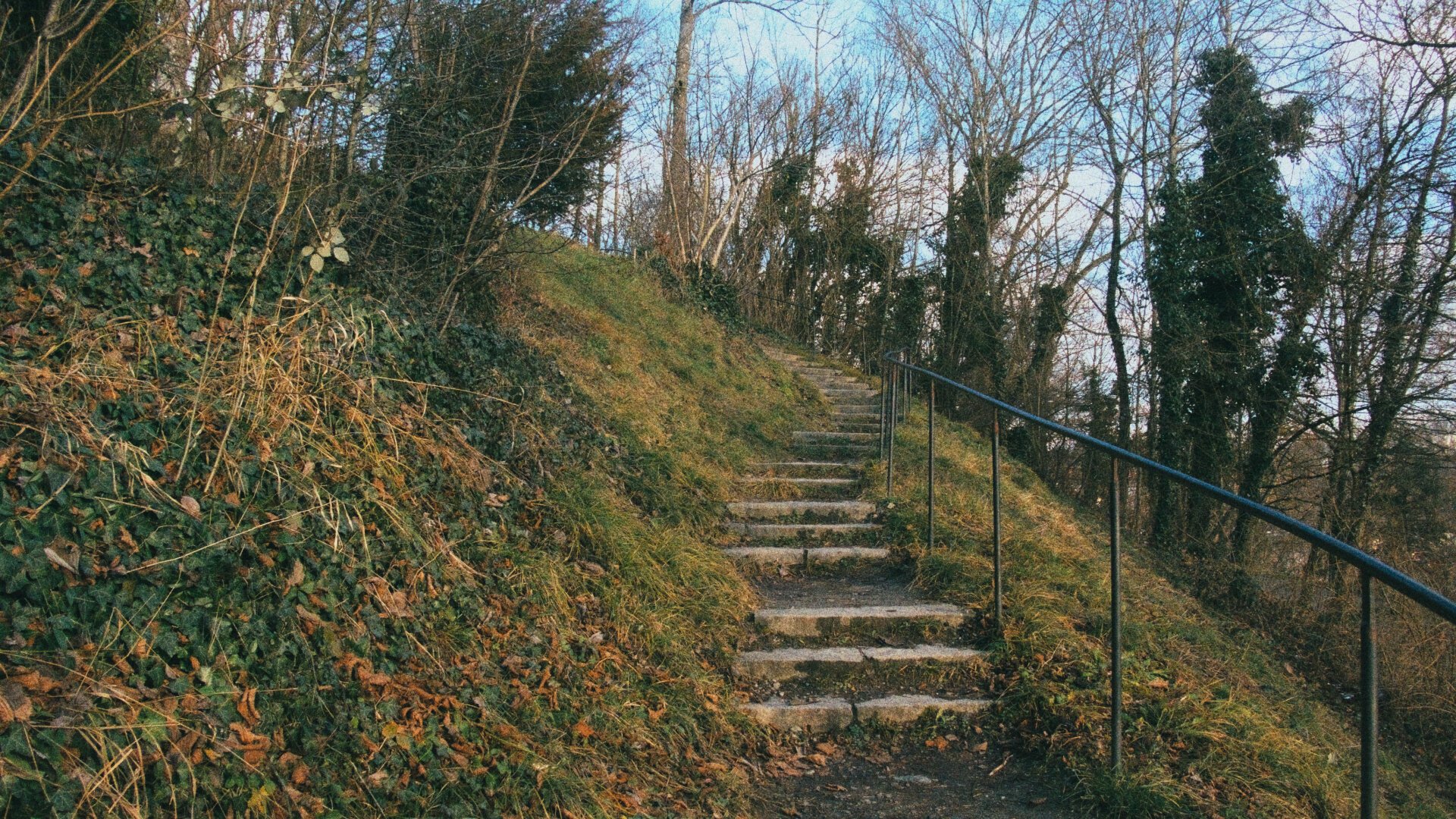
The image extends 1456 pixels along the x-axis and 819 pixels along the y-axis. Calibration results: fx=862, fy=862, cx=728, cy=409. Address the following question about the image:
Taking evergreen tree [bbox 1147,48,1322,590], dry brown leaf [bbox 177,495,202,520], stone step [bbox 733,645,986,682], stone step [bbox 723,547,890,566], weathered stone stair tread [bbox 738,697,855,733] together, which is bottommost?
weathered stone stair tread [bbox 738,697,855,733]

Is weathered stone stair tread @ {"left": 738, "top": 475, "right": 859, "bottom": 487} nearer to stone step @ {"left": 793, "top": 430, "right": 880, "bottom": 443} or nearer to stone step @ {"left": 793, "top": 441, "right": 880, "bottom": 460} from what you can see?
stone step @ {"left": 793, "top": 441, "right": 880, "bottom": 460}

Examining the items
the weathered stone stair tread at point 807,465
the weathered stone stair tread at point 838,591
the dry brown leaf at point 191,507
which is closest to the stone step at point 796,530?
the weathered stone stair tread at point 838,591

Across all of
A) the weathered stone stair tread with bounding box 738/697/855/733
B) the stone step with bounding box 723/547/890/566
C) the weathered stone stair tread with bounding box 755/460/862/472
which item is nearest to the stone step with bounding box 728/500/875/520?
the stone step with bounding box 723/547/890/566

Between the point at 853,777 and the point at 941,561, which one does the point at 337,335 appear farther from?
the point at 941,561

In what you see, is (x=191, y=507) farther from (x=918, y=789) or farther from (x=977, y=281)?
(x=977, y=281)

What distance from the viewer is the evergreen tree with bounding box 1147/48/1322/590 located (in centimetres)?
1305

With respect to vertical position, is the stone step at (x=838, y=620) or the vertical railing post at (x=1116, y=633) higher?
the vertical railing post at (x=1116, y=633)

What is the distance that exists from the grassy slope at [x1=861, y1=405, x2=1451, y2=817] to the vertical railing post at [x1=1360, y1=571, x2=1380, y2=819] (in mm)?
900

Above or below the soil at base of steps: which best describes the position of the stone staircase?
above

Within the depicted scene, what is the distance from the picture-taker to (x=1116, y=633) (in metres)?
3.33

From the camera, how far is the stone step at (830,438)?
9195mm

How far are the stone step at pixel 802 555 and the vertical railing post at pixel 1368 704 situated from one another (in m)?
3.61

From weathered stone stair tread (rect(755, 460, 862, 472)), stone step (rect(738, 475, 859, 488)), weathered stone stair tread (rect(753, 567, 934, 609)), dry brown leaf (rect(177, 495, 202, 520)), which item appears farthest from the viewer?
weathered stone stair tread (rect(755, 460, 862, 472))

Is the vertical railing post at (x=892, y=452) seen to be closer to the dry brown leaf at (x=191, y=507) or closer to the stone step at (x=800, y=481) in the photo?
the stone step at (x=800, y=481)
